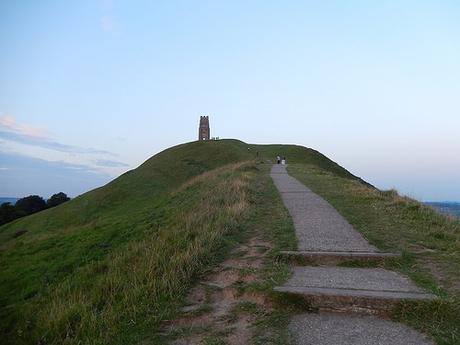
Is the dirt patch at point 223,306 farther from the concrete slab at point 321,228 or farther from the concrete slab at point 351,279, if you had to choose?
the concrete slab at point 321,228

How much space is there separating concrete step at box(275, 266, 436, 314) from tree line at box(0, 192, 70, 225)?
219ft

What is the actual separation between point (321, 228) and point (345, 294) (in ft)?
14.2

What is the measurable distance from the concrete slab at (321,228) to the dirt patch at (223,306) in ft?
4.94

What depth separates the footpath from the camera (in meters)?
4.56

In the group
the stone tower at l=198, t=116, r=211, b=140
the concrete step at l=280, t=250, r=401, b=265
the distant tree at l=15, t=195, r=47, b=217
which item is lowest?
the concrete step at l=280, t=250, r=401, b=265

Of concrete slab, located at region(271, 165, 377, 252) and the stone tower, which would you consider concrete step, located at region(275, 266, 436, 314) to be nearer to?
concrete slab, located at region(271, 165, 377, 252)

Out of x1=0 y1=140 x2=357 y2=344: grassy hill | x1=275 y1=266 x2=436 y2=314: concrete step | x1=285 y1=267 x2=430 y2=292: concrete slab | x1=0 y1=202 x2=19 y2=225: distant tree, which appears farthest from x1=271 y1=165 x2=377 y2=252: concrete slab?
x1=0 y1=202 x2=19 y2=225: distant tree

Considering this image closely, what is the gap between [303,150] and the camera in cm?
6244

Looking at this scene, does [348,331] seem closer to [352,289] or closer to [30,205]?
[352,289]

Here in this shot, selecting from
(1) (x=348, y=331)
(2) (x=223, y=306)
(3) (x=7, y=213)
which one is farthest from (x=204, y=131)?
(1) (x=348, y=331)

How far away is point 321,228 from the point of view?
9539 millimetres

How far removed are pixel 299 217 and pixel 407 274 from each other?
4628 millimetres

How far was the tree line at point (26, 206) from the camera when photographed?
2518 inches

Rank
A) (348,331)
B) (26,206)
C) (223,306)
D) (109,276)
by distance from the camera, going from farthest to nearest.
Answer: (26,206), (109,276), (223,306), (348,331)
